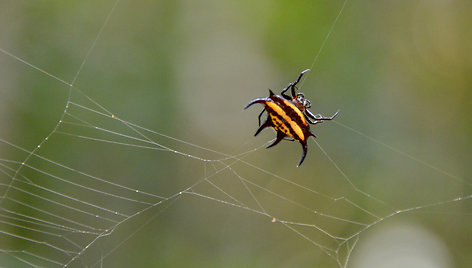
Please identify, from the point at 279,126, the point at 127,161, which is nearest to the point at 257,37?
the point at 127,161

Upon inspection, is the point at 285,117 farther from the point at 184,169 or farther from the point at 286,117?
the point at 184,169

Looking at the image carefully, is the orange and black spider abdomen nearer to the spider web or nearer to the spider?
the spider

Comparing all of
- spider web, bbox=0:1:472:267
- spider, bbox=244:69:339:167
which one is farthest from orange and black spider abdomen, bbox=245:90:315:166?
spider web, bbox=0:1:472:267

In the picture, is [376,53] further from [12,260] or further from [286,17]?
[12,260]

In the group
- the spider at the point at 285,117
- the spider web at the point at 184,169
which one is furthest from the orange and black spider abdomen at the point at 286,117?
the spider web at the point at 184,169

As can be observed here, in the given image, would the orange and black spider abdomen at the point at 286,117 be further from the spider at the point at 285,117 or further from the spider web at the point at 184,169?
the spider web at the point at 184,169

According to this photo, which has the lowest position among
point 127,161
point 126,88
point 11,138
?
point 11,138

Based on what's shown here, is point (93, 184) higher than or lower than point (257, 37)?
lower

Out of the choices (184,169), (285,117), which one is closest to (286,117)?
(285,117)
